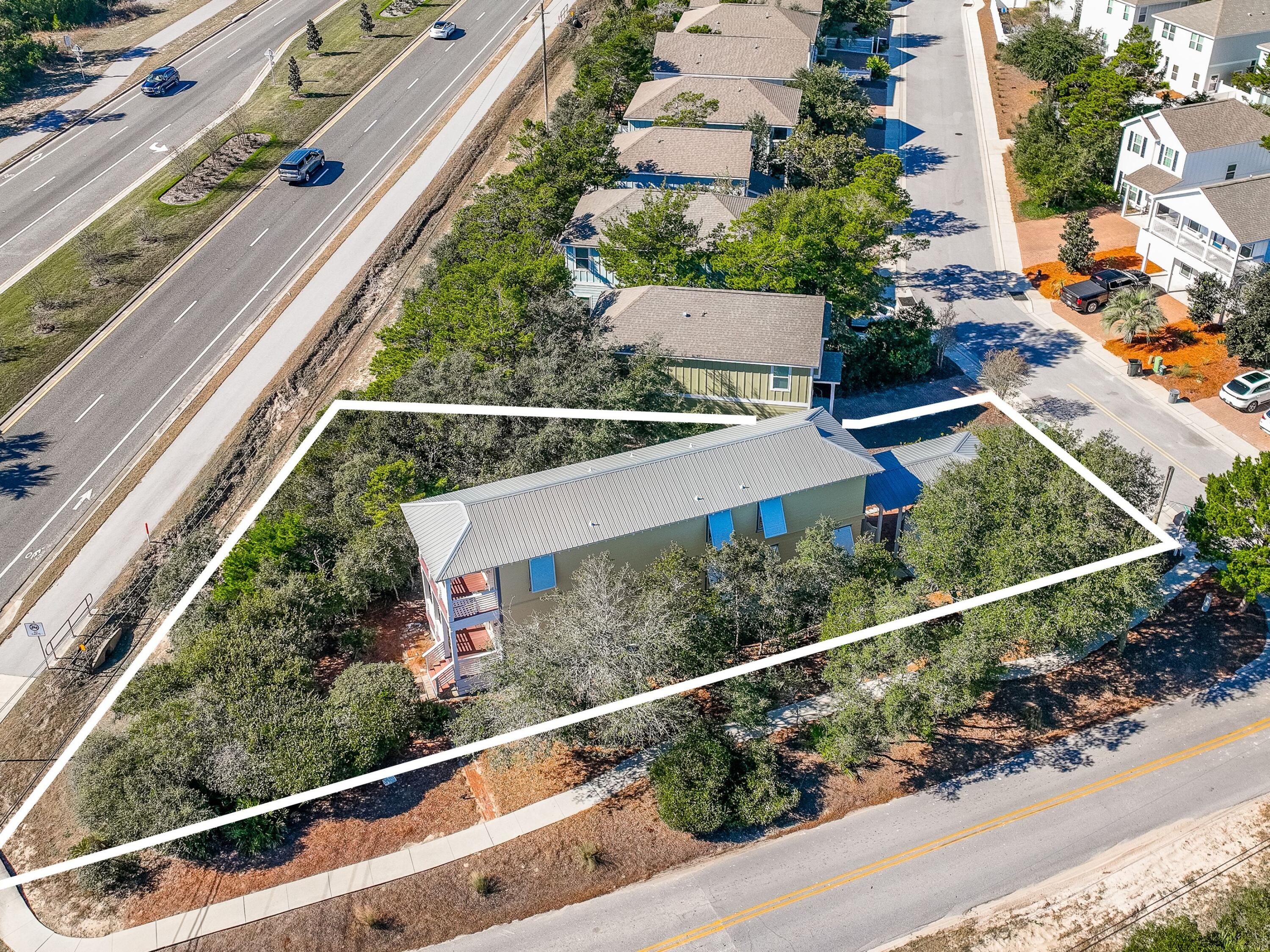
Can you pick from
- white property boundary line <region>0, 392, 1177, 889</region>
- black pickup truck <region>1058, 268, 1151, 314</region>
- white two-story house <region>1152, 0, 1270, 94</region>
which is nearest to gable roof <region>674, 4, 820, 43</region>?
white two-story house <region>1152, 0, 1270, 94</region>


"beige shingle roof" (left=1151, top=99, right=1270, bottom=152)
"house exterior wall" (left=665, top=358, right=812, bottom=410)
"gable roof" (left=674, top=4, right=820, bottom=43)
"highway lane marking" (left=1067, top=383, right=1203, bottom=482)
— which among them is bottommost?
"highway lane marking" (left=1067, top=383, right=1203, bottom=482)

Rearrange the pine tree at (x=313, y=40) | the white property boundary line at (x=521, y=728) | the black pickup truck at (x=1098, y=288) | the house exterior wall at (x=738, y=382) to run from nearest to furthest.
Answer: the white property boundary line at (x=521, y=728), the house exterior wall at (x=738, y=382), the black pickup truck at (x=1098, y=288), the pine tree at (x=313, y=40)

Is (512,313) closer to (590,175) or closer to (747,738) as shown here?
(590,175)

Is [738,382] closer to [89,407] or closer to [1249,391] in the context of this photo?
[1249,391]

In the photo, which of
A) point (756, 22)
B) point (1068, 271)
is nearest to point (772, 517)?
point (1068, 271)

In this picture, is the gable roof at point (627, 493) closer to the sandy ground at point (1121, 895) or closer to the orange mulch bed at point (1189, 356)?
the sandy ground at point (1121, 895)

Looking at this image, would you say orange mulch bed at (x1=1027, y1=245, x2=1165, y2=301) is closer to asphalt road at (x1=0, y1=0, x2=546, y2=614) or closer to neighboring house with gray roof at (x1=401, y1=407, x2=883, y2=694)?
neighboring house with gray roof at (x1=401, y1=407, x2=883, y2=694)

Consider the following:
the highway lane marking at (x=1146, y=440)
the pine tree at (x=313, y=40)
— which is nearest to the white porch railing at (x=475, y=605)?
the highway lane marking at (x=1146, y=440)
